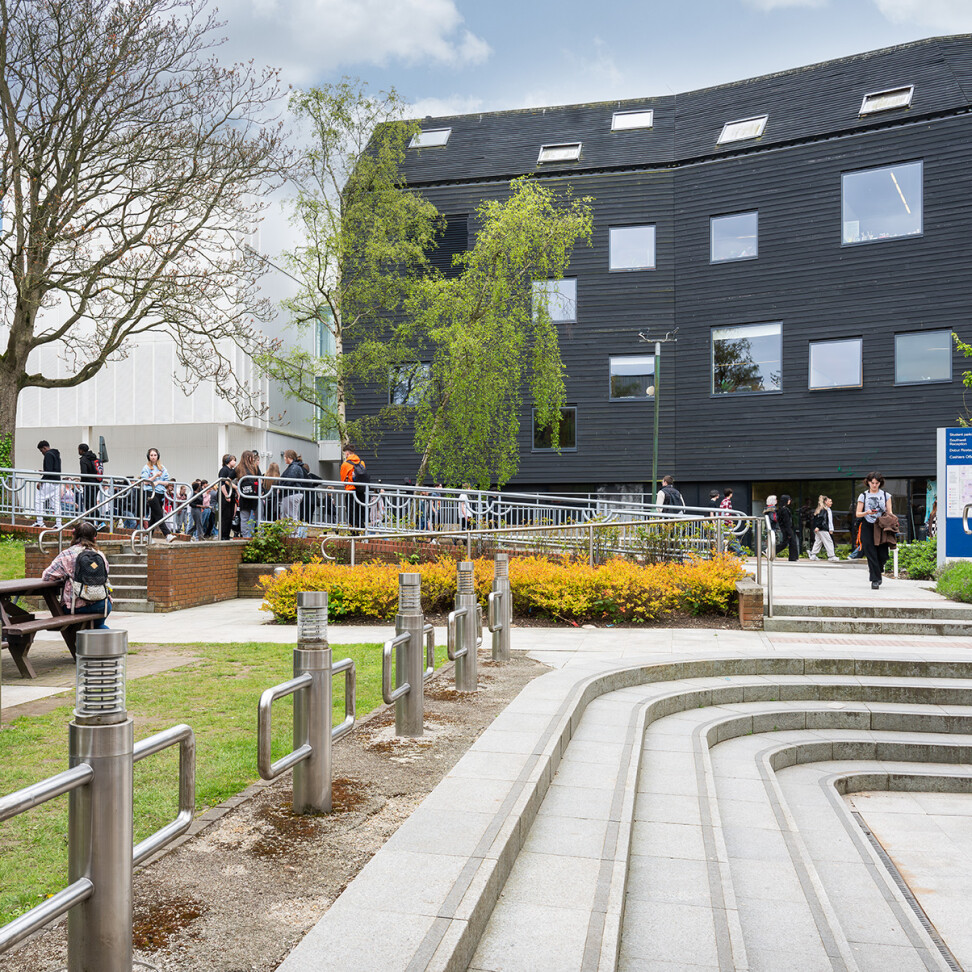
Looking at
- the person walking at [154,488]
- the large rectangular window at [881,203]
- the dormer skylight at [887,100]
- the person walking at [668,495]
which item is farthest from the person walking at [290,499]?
the dormer skylight at [887,100]

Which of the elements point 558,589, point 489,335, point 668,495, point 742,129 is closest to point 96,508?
point 558,589

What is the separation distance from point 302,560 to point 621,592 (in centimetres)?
711

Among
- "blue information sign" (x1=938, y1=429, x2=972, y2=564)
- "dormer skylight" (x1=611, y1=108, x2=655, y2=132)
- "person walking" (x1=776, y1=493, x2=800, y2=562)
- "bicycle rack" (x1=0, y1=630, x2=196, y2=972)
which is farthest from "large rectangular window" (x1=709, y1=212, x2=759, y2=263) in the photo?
"bicycle rack" (x1=0, y1=630, x2=196, y2=972)

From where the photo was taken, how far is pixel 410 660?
5895mm

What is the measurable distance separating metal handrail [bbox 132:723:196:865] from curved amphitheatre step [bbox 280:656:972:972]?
0.54 meters

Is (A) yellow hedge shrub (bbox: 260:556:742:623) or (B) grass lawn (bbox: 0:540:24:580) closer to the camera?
(A) yellow hedge shrub (bbox: 260:556:742:623)

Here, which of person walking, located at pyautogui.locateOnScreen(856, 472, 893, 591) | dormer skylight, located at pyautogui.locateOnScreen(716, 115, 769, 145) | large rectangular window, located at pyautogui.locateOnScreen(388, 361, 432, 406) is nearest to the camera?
person walking, located at pyautogui.locateOnScreen(856, 472, 893, 591)

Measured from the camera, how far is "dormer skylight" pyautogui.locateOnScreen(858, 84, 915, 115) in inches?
965

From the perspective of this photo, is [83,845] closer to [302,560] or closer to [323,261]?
[302,560]

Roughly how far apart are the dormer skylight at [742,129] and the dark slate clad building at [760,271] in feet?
0.19

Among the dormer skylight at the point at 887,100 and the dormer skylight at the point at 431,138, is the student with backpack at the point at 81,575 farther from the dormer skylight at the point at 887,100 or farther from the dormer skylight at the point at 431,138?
the dormer skylight at the point at 887,100

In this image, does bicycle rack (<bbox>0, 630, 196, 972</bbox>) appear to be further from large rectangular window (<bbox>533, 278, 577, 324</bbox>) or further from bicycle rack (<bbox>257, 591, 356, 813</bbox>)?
large rectangular window (<bbox>533, 278, 577, 324</bbox>)

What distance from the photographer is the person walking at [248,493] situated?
17625 mm

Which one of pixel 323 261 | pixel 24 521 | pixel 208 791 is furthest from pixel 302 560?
pixel 208 791
